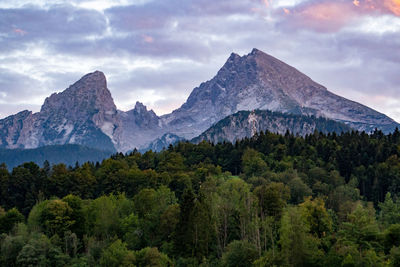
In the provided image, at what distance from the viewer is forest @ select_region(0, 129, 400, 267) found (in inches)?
3509

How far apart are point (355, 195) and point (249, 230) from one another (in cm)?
4881

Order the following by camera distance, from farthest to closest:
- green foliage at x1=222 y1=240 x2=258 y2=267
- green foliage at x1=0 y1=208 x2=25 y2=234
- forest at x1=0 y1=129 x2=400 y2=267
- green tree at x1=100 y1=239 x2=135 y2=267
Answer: green foliage at x1=0 y1=208 x2=25 y2=234, green tree at x1=100 y1=239 x2=135 y2=267, forest at x1=0 y1=129 x2=400 y2=267, green foliage at x1=222 y1=240 x2=258 y2=267

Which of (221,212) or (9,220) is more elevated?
(221,212)

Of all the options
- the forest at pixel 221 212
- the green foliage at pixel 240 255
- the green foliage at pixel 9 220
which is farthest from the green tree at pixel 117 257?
the green foliage at pixel 9 220

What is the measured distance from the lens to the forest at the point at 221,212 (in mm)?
89125

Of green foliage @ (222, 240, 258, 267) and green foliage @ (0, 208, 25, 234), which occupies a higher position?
green foliage @ (0, 208, 25, 234)

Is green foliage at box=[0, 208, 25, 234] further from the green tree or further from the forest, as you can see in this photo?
the green tree

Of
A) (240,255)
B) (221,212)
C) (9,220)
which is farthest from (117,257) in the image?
(9,220)

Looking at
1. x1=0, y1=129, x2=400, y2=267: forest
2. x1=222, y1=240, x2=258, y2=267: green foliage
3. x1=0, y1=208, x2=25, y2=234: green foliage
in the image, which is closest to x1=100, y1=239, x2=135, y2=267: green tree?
x1=0, y1=129, x2=400, y2=267: forest

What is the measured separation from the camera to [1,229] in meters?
119

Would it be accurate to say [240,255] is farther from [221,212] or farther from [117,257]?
[117,257]

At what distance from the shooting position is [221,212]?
112 meters

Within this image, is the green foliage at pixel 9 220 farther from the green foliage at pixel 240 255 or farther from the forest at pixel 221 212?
the green foliage at pixel 240 255

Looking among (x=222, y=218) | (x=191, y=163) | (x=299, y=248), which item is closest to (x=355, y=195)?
(x=222, y=218)
